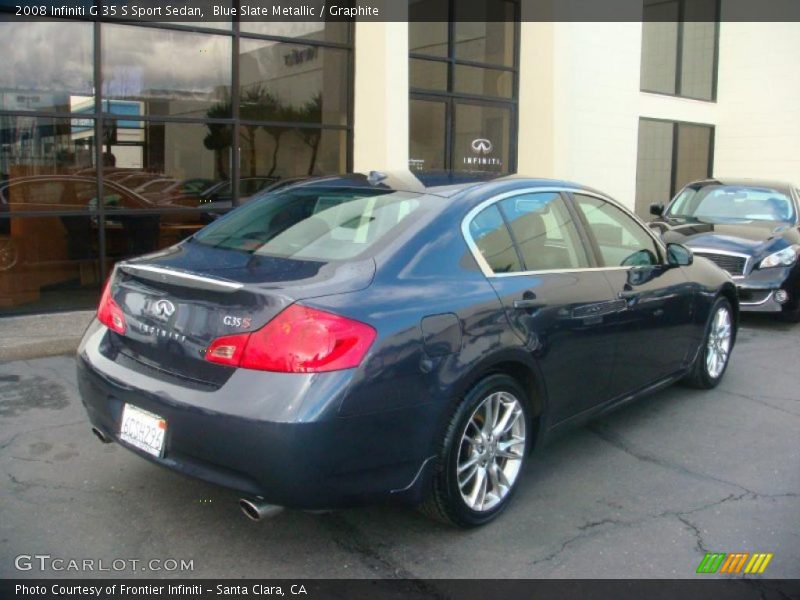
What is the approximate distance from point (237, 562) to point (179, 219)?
6.24 metres

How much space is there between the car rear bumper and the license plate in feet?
0.11

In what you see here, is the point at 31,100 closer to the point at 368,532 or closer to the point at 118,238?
the point at 118,238

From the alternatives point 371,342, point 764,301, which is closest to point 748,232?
point 764,301

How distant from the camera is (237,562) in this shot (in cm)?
326

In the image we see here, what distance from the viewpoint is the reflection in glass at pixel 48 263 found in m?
7.85

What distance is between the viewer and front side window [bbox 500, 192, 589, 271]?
3977mm

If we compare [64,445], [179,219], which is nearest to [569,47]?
[179,219]

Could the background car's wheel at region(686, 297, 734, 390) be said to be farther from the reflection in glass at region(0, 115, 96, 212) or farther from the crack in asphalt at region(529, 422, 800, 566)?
the reflection in glass at region(0, 115, 96, 212)

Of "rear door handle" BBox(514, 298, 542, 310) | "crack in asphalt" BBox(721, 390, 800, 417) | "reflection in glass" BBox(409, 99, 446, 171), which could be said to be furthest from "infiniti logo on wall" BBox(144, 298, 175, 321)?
"reflection in glass" BBox(409, 99, 446, 171)

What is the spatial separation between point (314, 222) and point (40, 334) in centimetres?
409

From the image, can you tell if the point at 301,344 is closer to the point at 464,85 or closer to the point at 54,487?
the point at 54,487

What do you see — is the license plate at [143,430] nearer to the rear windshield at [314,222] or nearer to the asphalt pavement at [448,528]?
the asphalt pavement at [448,528]

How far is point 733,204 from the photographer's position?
31.7 ft
